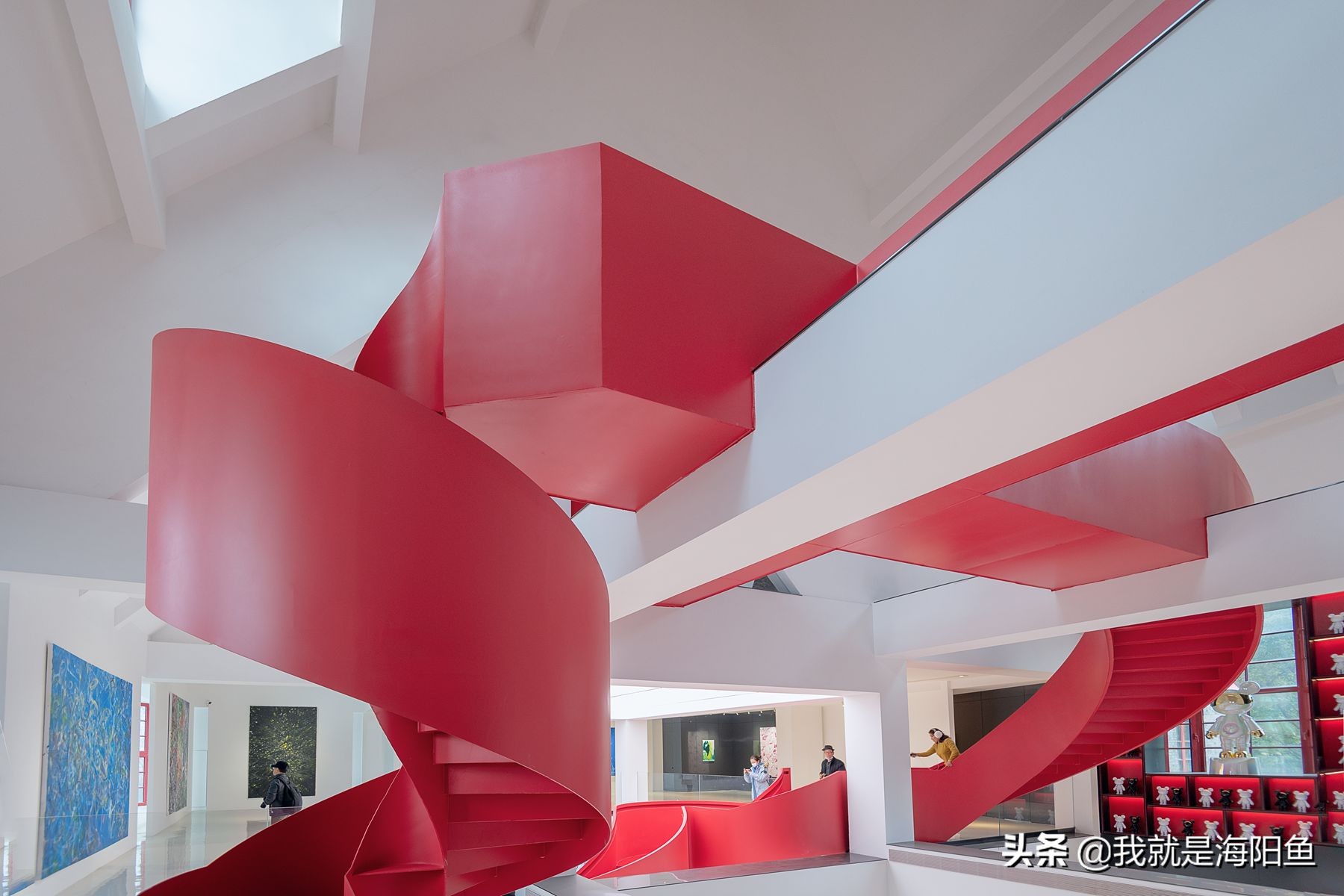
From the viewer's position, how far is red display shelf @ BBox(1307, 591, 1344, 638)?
9.38m

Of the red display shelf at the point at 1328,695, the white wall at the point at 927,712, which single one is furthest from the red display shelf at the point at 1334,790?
the white wall at the point at 927,712

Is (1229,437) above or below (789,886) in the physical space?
above

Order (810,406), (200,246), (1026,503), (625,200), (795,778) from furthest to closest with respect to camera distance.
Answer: (795,778), (200,246), (1026,503), (625,200), (810,406)

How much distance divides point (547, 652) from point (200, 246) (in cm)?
339

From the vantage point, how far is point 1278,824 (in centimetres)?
946

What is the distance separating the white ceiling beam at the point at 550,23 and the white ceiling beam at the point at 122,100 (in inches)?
98.4

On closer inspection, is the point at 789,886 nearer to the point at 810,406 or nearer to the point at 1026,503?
the point at 1026,503

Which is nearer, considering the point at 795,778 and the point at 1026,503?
the point at 1026,503

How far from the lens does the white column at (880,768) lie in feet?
25.7

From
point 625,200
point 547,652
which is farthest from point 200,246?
point 547,652

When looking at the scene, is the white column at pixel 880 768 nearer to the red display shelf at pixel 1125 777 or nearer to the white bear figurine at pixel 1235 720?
the white bear figurine at pixel 1235 720

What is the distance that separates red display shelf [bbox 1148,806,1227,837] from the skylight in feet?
35.7

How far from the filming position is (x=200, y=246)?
5.25 metres

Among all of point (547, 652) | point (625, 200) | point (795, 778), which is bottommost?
point (795, 778)
